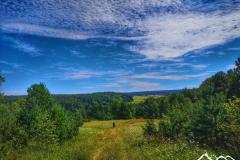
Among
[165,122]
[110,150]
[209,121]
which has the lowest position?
[110,150]

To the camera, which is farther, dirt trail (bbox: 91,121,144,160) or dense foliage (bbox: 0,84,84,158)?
dense foliage (bbox: 0,84,84,158)

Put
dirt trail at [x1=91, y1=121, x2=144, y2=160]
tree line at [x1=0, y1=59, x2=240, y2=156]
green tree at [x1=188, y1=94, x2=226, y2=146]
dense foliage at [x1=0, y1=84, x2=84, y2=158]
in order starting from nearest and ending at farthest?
dirt trail at [x1=91, y1=121, x2=144, y2=160] → tree line at [x1=0, y1=59, x2=240, y2=156] → dense foliage at [x1=0, y1=84, x2=84, y2=158] → green tree at [x1=188, y1=94, x2=226, y2=146]

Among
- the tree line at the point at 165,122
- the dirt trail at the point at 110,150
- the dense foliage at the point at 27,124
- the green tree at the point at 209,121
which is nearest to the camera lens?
the dirt trail at the point at 110,150

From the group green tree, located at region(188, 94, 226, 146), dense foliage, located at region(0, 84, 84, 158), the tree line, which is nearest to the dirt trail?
the tree line

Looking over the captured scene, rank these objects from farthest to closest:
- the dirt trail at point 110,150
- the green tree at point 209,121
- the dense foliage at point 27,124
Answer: the green tree at point 209,121, the dense foliage at point 27,124, the dirt trail at point 110,150

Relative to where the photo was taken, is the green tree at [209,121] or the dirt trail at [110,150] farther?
the green tree at [209,121]

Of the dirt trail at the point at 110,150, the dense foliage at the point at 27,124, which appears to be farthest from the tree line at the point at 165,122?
the dirt trail at the point at 110,150

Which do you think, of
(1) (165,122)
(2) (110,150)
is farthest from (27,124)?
(1) (165,122)

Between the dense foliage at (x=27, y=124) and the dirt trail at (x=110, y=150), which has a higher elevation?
the dense foliage at (x=27, y=124)

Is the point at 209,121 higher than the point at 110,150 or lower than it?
higher

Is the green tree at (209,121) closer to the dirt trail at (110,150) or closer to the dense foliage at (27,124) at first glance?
the dirt trail at (110,150)

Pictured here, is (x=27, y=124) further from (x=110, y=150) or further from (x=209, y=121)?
(x=209, y=121)

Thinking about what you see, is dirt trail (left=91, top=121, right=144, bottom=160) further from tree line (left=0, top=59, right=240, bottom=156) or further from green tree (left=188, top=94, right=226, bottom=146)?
green tree (left=188, top=94, right=226, bottom=146)

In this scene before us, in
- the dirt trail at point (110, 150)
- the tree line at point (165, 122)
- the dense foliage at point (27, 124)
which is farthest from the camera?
the dense foliage at point (27, 124)
